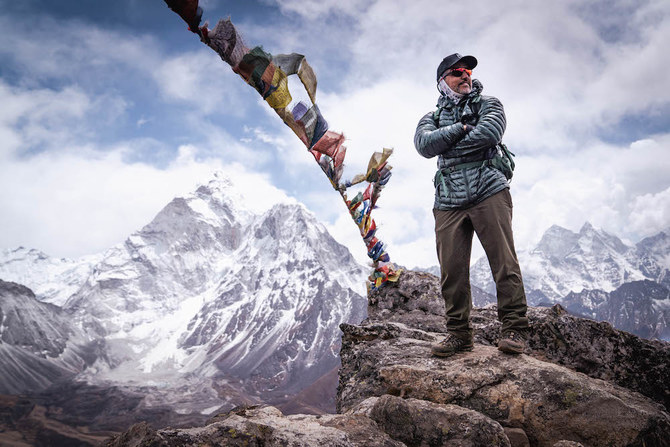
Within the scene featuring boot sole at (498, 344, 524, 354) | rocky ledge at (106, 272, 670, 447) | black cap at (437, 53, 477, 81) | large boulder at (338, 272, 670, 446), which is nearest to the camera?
rocky ledge at (106, 272, 670, 447)

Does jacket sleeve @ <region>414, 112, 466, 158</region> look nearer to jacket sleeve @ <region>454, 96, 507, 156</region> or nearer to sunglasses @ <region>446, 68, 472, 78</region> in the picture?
jacket sleeve @ <region>454, 96, 507, 156</region>

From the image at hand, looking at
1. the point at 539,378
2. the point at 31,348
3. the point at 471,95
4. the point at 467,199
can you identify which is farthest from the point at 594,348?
the point at 31,348

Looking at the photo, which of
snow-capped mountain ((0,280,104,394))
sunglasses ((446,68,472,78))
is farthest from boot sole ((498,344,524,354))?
snow-capped mountain ((0,280,104,394))

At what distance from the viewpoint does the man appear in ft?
13.4

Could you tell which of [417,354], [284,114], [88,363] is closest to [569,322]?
[417,354]

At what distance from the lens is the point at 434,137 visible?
169 inches

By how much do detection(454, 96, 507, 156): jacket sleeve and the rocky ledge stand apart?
7.49 feet

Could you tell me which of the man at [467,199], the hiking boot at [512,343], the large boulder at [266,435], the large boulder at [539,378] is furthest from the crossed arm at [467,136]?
the large boulder at [266,435]

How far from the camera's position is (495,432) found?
2.81 m

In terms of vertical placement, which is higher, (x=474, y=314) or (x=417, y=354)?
(x=474, y=314)

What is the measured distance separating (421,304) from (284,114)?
4.22 metres

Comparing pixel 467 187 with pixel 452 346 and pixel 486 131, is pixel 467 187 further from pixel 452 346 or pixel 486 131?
pixel 452 346

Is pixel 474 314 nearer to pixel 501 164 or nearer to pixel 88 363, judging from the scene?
pixel 501 164

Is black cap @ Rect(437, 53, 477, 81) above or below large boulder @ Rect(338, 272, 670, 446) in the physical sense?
above
